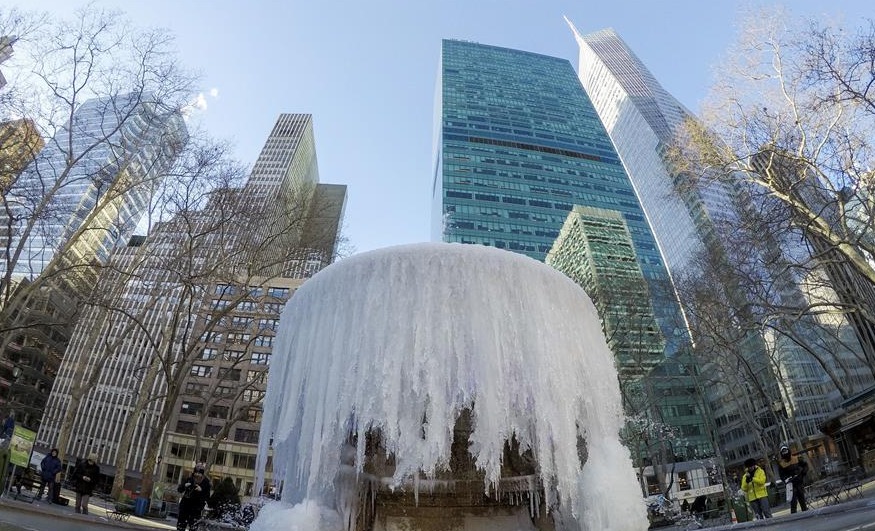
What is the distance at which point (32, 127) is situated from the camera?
45.2 feet

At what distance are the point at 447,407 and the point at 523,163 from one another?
286 feet

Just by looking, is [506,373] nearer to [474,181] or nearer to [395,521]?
[395,521]

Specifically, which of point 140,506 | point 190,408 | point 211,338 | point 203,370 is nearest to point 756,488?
point 140,506

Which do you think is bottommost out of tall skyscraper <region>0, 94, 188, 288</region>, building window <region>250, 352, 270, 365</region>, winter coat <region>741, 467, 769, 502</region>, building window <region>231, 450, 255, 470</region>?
winter coat <region>741, 467, 769, 502</region>

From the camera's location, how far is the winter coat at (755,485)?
10.2 metres

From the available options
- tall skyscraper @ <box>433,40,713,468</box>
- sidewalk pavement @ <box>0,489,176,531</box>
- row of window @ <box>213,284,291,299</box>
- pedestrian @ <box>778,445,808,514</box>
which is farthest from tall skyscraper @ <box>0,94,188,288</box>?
tall skyscraper @ <box>433,40,713,468</box>

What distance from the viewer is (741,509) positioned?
13.3 m

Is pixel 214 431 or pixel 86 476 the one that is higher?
pixel 214 431

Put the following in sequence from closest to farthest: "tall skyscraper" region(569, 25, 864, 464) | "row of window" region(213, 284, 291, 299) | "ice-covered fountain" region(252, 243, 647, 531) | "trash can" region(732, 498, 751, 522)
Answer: "ice-covered fountain" region(252, 243, 647, 531)
"trash can" region(732, 498, 751, 522)
"row of window" region(213, 284, 291, 299)
"tall skyscraper" region(569, 25, 864, 464)

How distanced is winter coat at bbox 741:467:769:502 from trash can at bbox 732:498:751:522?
311 centimetres

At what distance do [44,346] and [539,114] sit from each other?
95.9m

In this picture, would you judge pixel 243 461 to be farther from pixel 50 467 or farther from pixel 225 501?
pixel 50 467

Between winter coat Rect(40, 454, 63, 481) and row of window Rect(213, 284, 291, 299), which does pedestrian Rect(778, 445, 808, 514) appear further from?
winter coat Rect(40, 454, 63, 481)

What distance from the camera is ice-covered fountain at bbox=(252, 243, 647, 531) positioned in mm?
6168
